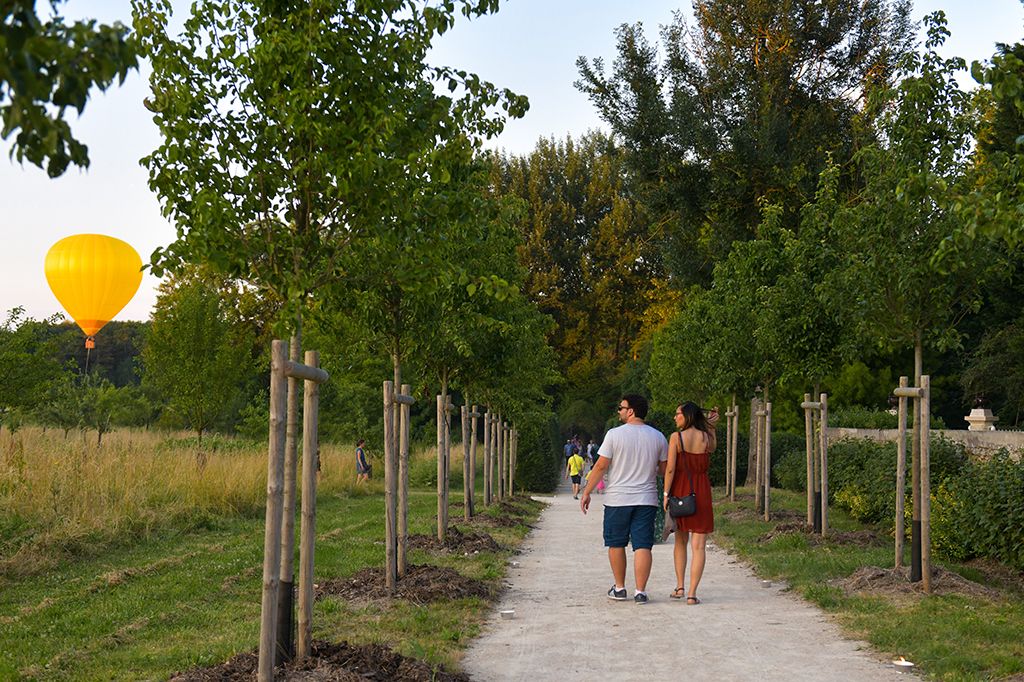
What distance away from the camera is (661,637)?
28.6 feet

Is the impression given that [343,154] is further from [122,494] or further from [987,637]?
[122,494]

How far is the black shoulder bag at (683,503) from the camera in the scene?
10.7 m

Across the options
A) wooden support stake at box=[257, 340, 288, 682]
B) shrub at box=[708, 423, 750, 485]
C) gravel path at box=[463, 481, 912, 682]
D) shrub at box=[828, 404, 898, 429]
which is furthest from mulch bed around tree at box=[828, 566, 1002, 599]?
shrub at box=[708, 423, 750, 485]

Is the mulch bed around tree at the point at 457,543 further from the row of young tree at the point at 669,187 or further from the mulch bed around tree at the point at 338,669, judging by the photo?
the mulch bed around tree at the point at 338,669

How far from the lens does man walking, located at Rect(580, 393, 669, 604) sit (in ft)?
34.7

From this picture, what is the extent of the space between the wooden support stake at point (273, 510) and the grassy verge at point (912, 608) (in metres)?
4.17

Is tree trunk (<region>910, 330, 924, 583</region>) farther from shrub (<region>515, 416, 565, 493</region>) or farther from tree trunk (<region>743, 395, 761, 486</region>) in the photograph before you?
shrub (<region>515, 416, 565, 493</region>)

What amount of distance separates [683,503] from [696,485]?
215 mm

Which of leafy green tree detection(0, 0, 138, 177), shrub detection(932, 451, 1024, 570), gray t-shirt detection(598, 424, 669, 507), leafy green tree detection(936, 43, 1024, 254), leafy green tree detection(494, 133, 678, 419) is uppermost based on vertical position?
leafy green tree detection(494, 133, 678, 419)

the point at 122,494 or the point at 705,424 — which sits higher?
the point at 705,424

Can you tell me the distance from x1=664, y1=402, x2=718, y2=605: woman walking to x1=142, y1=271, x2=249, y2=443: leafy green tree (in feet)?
70.8

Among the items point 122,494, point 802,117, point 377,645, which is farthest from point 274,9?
point 802,117

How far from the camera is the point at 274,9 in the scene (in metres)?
7.32

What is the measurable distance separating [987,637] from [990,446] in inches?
332
